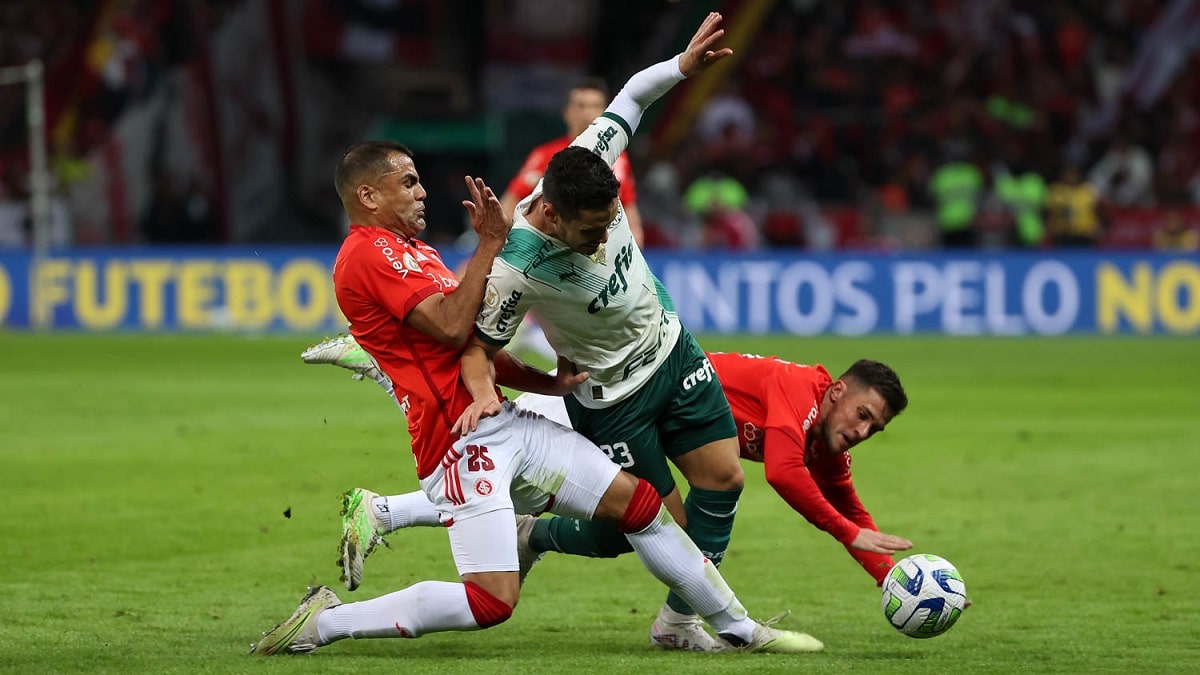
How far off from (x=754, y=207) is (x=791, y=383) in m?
20.3

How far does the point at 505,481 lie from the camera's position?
6250 millimetres

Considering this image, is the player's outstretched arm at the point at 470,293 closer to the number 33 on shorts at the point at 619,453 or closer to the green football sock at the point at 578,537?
the number 33 on shorts at the point at 619,453

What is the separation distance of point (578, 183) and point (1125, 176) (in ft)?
70.9

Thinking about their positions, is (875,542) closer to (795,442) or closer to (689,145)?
(795,442)

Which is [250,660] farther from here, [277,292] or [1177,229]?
[1177,229]

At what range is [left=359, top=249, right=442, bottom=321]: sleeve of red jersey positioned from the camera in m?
6.19

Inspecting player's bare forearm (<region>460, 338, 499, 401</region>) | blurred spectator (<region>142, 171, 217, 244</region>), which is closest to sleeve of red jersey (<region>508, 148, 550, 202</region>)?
player's bare forearm (<region>460, 338, 499, 401</region>)

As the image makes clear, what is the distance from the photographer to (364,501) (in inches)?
284

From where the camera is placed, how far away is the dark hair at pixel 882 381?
6828mm

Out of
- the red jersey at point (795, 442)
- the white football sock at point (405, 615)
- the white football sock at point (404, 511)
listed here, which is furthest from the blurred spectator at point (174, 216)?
the white football sock at point (405, 615)

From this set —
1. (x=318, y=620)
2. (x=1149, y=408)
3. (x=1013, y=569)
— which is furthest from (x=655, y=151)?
(x=318, y=620)

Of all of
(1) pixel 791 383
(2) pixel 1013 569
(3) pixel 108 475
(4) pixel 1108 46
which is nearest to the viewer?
(1) pixel 791 383

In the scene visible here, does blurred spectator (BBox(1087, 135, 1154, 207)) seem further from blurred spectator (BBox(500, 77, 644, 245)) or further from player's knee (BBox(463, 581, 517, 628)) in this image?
player's knee (BBox(463, 581, 517, 628))

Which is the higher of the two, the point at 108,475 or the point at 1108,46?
the point at 1108,46
